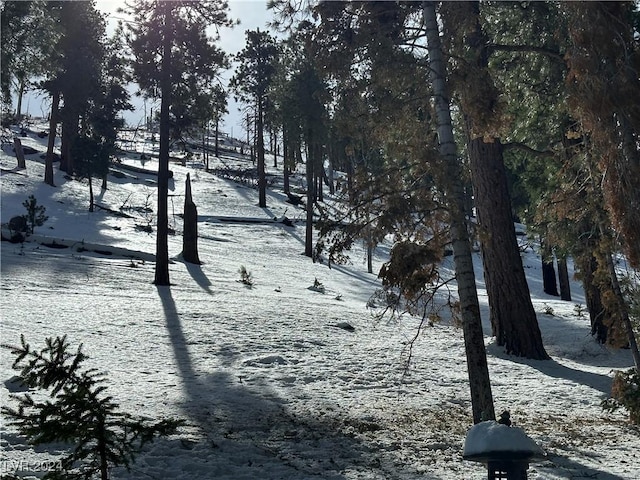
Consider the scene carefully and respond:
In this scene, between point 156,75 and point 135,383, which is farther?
point 156,75

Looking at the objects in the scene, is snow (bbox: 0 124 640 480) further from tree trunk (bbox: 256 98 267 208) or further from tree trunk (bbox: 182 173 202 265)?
tree trunk (bbox: 256 98 267 208)

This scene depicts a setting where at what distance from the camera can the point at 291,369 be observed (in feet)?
36.2

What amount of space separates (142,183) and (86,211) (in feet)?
53.4

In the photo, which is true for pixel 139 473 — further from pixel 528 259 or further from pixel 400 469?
pixel 528 259

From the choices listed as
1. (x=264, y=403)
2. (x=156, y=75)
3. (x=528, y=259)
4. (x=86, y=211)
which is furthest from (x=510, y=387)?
(x=528, y=259)

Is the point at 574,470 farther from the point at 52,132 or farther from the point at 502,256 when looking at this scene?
the point at 52,132

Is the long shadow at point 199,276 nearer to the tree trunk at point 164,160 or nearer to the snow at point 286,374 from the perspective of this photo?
the snow at point 286,374

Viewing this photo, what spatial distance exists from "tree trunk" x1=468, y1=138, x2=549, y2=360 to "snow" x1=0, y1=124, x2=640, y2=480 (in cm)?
64

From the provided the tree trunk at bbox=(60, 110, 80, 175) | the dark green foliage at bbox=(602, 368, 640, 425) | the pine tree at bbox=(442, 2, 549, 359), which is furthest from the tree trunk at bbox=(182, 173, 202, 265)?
the dark green foliage at bbox=(602, 368, 640, 425)

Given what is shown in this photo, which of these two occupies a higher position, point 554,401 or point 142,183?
point 142,183

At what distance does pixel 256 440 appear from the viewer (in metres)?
7.22

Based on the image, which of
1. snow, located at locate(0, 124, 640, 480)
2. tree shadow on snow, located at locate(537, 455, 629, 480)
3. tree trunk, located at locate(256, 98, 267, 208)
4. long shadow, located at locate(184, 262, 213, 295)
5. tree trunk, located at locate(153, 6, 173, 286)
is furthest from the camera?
tree trunk, located at locate(256, 98, 267, 208)

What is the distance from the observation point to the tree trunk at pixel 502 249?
13.6 m

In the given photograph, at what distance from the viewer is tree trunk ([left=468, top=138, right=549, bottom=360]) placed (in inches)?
534
